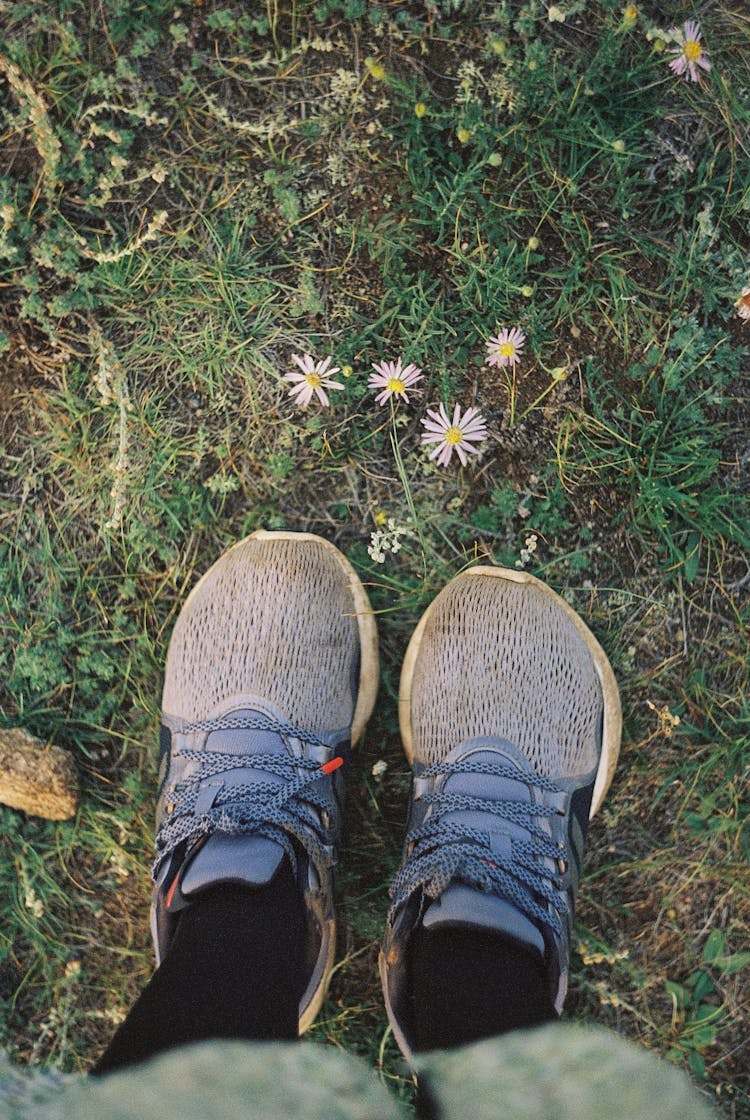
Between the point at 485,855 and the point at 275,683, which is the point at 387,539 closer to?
the point at 275,683

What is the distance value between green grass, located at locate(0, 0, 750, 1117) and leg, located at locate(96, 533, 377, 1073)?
0.34 ft

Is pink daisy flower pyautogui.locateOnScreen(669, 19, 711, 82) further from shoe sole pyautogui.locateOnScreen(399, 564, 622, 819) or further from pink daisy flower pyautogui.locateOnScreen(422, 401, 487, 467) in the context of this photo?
shoe sole pyautogui.locateOnScreen(399, 564, 622, 819)

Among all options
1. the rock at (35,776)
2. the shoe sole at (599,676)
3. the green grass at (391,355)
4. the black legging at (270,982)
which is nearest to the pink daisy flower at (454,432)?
the green grass at (391,355)

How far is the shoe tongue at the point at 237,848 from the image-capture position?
1.78 m

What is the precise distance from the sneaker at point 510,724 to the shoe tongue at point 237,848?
312 mm

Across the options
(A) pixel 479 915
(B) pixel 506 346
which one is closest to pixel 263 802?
(A) pixel 479 915

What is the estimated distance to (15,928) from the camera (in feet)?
7.44

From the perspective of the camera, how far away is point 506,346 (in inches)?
80.4

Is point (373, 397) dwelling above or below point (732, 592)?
above

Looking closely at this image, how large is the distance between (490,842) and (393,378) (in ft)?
3.62

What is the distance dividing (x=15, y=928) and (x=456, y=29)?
2.54 m

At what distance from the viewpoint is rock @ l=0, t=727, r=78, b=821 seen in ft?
7.04

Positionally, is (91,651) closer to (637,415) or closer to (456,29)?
(637,415)

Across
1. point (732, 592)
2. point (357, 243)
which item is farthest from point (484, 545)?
point (357, 243)
